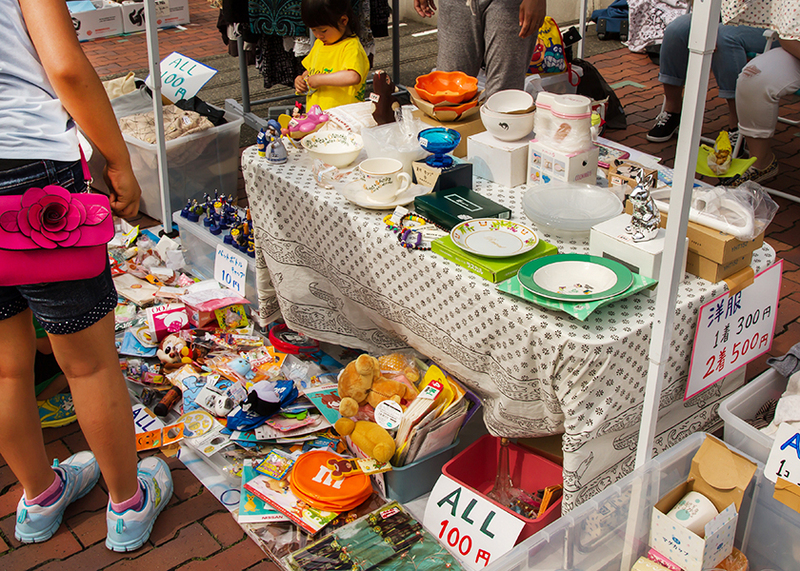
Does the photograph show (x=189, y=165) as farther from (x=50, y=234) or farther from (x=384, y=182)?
(x=50, y=234)

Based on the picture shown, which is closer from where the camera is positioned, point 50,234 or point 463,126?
point 50,234

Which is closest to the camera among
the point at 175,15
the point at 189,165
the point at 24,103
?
the point at 24,103

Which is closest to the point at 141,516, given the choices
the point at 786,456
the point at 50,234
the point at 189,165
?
the point at 50,234

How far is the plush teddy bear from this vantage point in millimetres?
2164

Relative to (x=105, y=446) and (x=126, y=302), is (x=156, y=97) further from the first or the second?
(x=105, y=446)

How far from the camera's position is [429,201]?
211cm

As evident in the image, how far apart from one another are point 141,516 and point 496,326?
1143 millimetres

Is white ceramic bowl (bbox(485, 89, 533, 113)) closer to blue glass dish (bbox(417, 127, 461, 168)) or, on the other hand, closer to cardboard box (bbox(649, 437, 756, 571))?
blue glass dish (bbox(417, 127, 461, 168))

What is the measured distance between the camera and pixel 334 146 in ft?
8.24

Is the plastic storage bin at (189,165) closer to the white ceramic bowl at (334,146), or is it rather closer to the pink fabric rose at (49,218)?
the white ceramic bowl at (334,146)

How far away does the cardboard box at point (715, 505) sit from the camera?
1612 mm

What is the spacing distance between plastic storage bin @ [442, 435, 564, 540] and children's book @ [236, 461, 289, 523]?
1.70 ft

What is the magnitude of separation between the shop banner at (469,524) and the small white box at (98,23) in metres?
6.69

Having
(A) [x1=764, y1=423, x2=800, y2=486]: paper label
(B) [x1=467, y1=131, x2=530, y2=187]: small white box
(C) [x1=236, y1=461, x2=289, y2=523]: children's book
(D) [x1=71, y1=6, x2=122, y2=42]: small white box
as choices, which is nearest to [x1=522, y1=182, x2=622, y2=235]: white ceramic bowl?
(B) [x1=467, y1=131, x2=530, y2=187]: small white box
